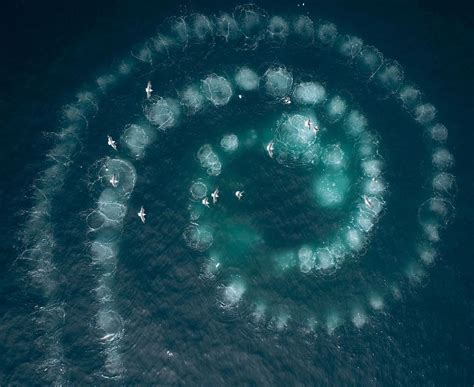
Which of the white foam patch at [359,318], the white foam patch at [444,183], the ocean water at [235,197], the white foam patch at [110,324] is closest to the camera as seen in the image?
the white foam patch at [110,324]

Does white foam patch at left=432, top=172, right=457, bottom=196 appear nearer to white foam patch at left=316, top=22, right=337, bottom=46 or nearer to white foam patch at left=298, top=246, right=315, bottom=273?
white foam patch at left=298, top=246, right=315, bottom=273

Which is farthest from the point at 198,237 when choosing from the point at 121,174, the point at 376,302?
the point at 376,302

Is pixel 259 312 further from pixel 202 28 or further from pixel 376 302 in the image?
pixel 202 28

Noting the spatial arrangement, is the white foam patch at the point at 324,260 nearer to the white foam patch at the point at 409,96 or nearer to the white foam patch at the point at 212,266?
the white foam patch at the point at 212,266

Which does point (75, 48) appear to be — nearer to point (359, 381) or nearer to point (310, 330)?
point (310, 330)

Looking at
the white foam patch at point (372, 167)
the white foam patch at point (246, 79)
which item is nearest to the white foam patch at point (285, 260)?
the white foam patch at point (372, 167)
